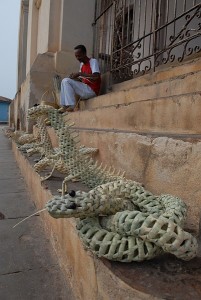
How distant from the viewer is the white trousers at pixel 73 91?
501 centimetres

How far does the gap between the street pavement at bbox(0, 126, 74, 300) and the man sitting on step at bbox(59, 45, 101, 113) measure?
8.99 feet

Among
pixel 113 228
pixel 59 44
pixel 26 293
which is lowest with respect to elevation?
pixel 26 293

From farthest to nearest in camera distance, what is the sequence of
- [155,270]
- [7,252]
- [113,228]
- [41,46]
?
1. [41,46]
2. [7,252]
3. [113,228]
4. [155,270]

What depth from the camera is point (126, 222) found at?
1007 millimetres

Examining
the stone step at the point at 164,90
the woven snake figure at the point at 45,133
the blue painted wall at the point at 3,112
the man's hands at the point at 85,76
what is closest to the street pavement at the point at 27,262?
the woven snake figure at the point at 45,133

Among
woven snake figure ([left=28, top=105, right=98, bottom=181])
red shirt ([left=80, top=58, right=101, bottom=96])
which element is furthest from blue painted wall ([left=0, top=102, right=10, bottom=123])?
woven snake figure ([left=28, top=105, right=98, bottom=181])

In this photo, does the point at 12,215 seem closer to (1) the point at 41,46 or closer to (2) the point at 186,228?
(2) the point at 186,228

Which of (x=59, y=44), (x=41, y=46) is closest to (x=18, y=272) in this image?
(x=59, y=44)

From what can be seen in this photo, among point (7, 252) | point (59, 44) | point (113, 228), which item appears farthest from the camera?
point (59, 44)

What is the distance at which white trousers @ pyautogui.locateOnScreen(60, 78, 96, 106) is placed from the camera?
5.01 metres

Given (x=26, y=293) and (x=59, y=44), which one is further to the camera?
(x=59, y=44)

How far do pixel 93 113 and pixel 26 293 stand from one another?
239cm

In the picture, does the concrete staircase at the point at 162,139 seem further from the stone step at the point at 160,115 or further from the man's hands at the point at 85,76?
the man's hands at the point at 85,76

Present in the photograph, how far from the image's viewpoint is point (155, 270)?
945 mm
